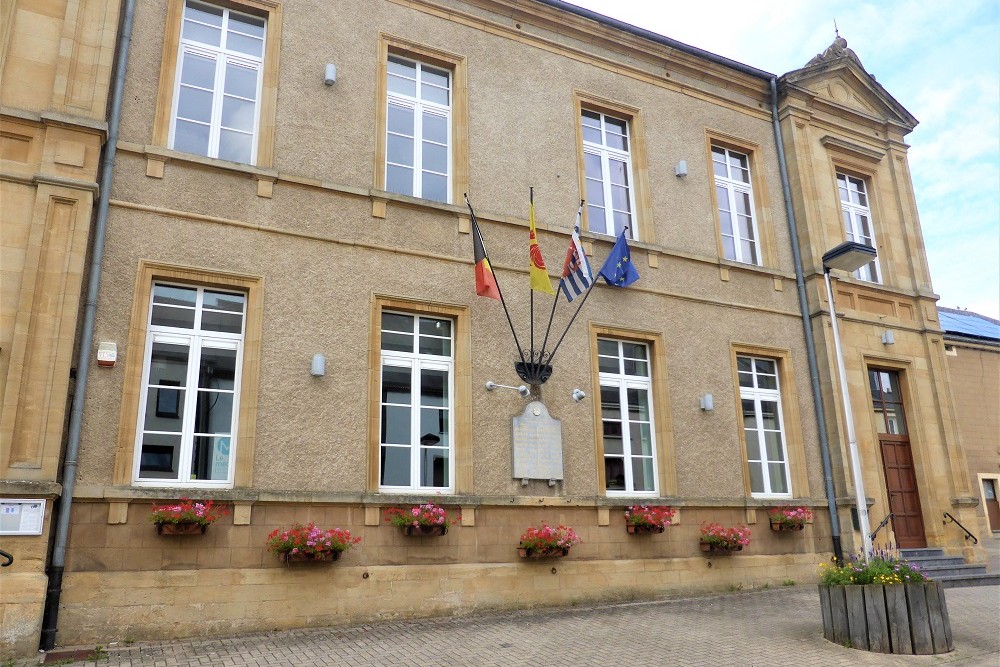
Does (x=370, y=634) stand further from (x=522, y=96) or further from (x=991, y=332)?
(x=991, y=332)

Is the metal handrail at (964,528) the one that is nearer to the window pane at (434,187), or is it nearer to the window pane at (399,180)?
the window pane at (434,187)

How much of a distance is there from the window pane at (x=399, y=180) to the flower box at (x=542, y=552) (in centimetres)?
438

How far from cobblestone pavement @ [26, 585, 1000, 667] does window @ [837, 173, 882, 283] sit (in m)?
6.29

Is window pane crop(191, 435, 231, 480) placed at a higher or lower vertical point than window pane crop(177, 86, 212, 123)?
lower

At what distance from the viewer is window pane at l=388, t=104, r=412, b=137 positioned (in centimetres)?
941

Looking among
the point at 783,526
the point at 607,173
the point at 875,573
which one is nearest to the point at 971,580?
the point at 783,526

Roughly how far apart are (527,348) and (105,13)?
5.67m

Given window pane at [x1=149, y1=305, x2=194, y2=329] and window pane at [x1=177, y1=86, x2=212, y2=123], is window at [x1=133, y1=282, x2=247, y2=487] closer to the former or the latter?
window pane at [x1=149, y1=305, x2=194, y2=329]

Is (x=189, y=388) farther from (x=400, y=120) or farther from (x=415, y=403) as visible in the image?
(x=400, y=120)

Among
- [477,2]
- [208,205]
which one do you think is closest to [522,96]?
[477,2]

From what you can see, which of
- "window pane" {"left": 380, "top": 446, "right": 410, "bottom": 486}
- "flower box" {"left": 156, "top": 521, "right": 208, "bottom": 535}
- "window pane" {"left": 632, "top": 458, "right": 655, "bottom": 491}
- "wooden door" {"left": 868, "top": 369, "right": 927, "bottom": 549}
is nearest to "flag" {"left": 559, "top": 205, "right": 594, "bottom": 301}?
"window pane" {"left": 632, "top": 458, "right": 655, "bottom": 491}

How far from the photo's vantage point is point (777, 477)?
10672 millimetres

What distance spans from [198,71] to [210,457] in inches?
170

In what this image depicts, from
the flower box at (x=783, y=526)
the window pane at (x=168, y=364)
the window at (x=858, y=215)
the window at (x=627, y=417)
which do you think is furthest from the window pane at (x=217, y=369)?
the window at (x=858, y=215)
